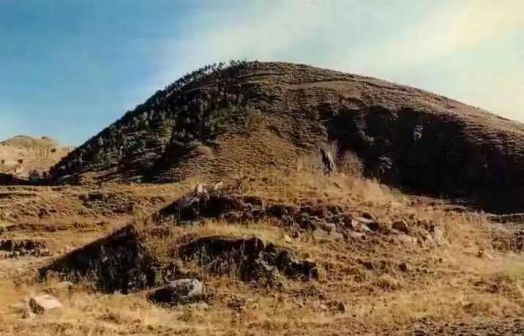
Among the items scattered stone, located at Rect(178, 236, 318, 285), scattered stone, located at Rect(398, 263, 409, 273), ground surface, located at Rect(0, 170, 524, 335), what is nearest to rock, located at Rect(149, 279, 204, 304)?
ground surface, located at Rect(0, 170, 524, 335)

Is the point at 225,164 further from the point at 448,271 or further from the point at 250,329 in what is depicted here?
the point at 250,329

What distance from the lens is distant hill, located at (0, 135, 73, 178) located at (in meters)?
51.9

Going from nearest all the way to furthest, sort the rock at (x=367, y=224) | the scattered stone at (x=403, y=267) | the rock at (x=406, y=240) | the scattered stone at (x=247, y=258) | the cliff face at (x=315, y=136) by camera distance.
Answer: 1. the scattered stone at (x=247, y=258)
2. the scattered stone at (x=403, y=267)
3. the rock at (x=406, y=240)
4. the rock at (x=367, y=224)
5. the cliff face at (x=315, y=136)

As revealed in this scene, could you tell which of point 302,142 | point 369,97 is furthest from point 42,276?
point 369,97

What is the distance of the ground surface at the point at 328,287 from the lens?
516 inches

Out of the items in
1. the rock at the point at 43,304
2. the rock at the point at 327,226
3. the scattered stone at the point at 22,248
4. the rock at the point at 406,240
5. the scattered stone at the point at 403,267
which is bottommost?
the rock at the point at 43,304

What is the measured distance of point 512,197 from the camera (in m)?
33.7

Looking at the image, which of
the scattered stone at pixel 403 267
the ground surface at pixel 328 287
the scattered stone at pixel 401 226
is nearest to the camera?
the ground surface at pixel 328 287

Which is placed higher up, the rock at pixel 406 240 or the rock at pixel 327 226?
the rock at pixel 327 226

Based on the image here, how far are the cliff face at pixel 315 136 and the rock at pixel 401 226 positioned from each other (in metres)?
14.3

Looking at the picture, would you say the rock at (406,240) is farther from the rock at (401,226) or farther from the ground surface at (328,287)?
the rock at (401,226)

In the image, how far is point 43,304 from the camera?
1549 cm

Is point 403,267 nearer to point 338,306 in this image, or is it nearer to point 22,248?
point 338,306

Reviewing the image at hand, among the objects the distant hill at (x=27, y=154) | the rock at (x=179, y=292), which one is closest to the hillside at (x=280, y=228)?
the rock at (x=179, y=292)
